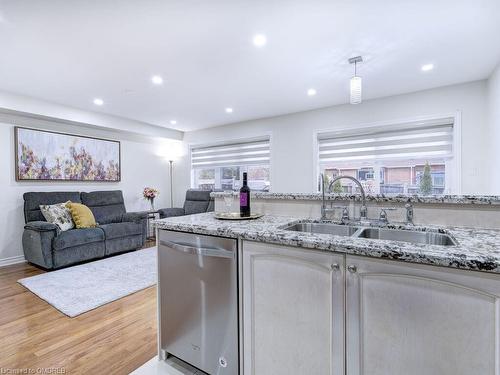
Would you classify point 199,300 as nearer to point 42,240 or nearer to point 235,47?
point 235,47

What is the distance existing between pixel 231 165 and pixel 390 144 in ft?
10.3

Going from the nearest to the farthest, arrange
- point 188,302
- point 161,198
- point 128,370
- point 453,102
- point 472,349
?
point 472,349 → point 188,302 → point 128,370 → point 453,102 → point 161,198

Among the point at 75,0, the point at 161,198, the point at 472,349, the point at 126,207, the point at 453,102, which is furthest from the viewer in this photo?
the point at 161,198

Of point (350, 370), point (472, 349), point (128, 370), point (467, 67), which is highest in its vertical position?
point (467, 67)

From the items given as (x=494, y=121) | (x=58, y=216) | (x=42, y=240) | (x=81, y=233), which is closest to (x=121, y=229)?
(x=81, y=233)

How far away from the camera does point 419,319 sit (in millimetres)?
903

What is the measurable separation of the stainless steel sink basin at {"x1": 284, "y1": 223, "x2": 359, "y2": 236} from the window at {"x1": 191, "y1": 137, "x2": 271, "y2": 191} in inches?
139

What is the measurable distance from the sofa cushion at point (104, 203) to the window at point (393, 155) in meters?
3.83

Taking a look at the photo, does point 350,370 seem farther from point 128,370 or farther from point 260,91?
point 260,91

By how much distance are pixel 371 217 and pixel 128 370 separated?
70.1 inches

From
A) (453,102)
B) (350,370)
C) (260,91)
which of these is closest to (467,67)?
(453,102)

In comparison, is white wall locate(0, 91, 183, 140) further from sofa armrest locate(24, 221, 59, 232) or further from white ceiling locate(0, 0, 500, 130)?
sofa armrest locate(24, 221, 59, 232)

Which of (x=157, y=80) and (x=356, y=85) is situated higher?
(x=157, y=80)

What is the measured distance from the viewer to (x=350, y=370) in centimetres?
103
